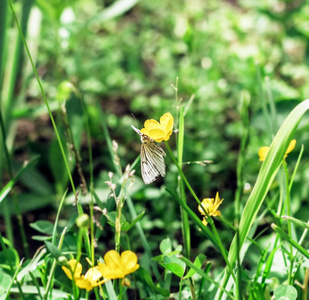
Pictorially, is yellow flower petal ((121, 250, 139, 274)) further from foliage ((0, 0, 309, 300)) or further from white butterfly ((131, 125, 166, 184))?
white butterfly ((131, 125, 166, 184))

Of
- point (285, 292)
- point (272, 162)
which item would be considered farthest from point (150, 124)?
point (285, 292)

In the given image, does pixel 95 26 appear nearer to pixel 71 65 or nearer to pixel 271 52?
pixel 71 65

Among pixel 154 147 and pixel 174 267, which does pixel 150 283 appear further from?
pixel 154 147

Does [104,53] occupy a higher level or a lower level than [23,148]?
higher

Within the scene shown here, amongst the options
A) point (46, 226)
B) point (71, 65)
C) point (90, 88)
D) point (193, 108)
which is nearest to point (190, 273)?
point (46, 226)

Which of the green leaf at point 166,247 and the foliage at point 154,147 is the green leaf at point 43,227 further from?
the green leaf at point 166,247

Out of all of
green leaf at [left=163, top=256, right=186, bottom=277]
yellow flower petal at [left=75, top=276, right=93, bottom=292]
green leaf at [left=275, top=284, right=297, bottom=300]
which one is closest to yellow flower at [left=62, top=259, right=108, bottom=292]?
yellow flower petal at [left=75, top=276, right=93, bottom=292]

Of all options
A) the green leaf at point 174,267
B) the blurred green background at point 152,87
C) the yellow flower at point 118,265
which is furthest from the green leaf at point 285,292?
the blurred green background at point 152,87

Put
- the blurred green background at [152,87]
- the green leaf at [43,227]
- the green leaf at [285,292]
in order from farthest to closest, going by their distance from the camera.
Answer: the blurred green background at [152,87], the green leaf at [43,227], the green leaf at [285,292]
